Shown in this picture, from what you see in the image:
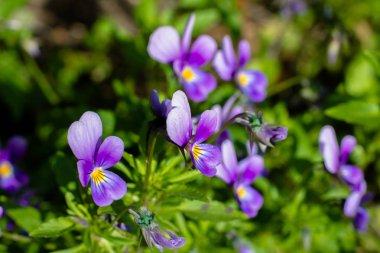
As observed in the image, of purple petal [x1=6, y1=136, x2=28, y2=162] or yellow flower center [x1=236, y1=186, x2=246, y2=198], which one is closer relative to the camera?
yellow flower center [x1=236, y1=186, x2=246, y2=198]

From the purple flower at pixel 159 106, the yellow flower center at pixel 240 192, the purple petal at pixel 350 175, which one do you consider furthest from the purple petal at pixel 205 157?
the purple petal at pixel 350 175

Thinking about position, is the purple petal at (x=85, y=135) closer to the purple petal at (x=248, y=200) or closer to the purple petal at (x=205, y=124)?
the purple petal at (x=205, y=124)

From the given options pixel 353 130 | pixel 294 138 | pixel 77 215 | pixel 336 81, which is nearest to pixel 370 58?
pixel 294 138

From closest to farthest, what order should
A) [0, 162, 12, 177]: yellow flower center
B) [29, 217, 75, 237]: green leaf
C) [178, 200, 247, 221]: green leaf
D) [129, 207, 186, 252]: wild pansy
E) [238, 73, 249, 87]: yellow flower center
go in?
[129, 207, 186, 252]: wild pansy, [29, 217, 75, 237]: green leaf, [178, 200, 247, 221]: green leaf, [238, 73, 249, 87]: yellow flower center, [0, 162, 12, 177]: yellow flower center

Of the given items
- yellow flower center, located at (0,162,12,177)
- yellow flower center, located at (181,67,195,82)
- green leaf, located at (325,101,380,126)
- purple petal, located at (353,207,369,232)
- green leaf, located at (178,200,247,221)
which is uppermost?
yellow flower center, located at (181,67,195,82)

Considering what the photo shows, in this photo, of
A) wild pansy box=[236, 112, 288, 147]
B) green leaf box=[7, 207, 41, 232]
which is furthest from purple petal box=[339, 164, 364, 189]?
green leaf box=[7, 207, 41, 232]

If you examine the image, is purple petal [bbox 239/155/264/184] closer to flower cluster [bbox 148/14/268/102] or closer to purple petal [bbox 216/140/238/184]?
purple petal [bbox 216/140/238/184]
